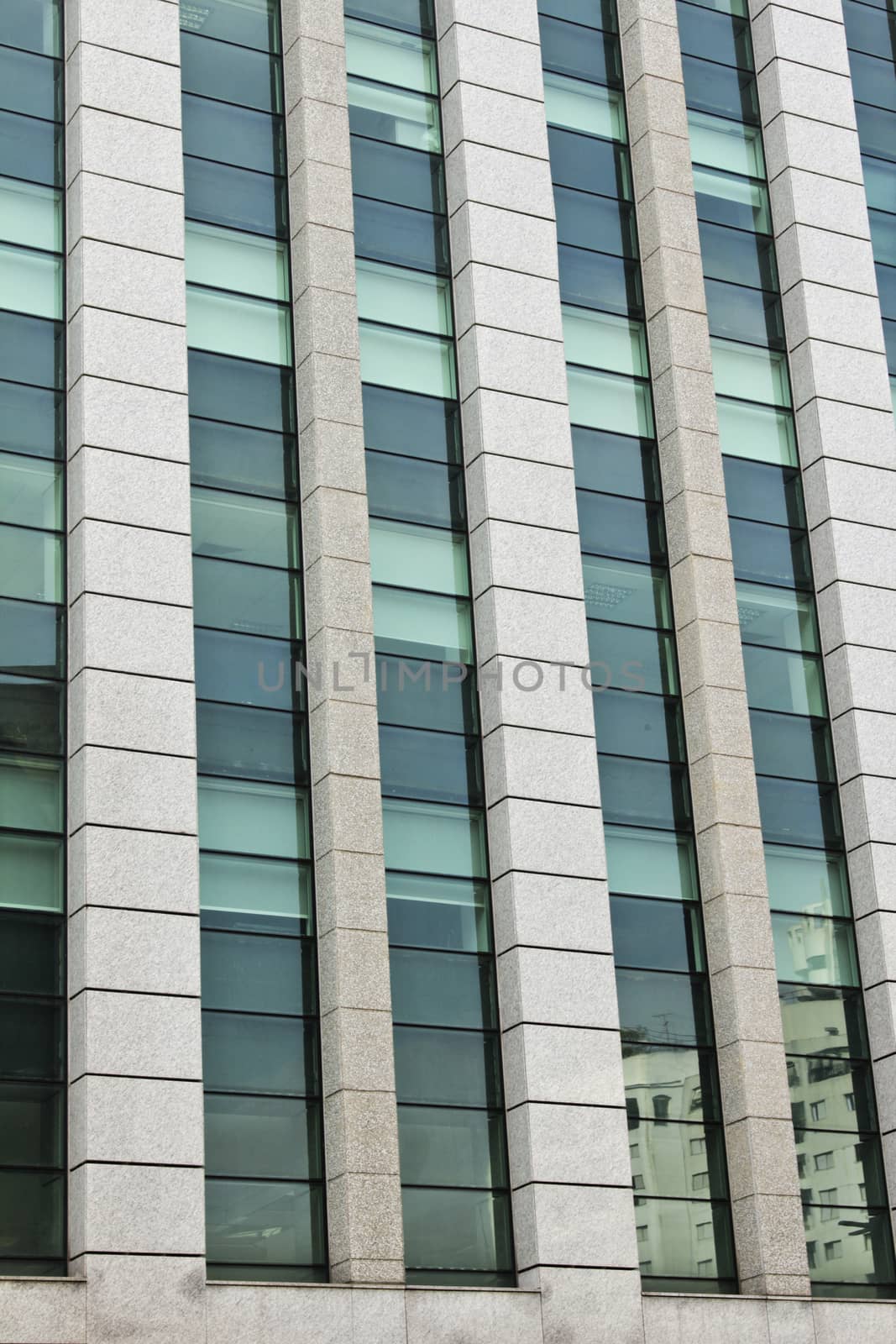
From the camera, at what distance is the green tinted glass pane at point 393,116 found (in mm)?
36031

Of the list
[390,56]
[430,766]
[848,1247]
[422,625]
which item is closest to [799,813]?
[430,766]

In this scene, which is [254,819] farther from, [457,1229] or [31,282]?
[31,282]

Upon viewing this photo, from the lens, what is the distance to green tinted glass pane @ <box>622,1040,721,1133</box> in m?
30.4

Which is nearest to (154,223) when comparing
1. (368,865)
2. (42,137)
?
(42,137)

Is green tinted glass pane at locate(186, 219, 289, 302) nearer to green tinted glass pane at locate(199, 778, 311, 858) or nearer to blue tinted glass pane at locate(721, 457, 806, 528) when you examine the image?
blue tinted glass pane at locate(721, 457, 806, 528)

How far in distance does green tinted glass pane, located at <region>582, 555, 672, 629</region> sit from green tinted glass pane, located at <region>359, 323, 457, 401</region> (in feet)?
14.2

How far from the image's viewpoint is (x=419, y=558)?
33000 millimetres

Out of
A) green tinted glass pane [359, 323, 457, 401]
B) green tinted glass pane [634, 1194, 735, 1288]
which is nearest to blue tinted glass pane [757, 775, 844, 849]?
green tinted glass pane [634, 1194, 735, 1288]

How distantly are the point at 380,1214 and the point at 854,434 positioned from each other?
59.7 ft

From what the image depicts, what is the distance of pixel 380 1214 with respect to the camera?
90.2ft

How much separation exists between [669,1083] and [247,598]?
1095 centimetres

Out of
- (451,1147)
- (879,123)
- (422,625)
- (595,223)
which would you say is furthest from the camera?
(879,123)

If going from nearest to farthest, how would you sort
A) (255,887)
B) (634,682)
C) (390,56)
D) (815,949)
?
1. (255,887)
2. (815,949)
3. (634,682)
4. (390,56)

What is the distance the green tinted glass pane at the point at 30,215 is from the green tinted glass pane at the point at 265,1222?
1645 centimetres
